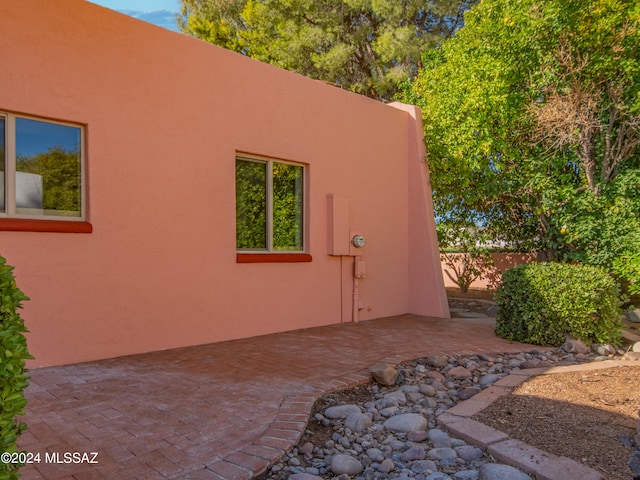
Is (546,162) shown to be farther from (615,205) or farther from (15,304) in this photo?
(15,304)

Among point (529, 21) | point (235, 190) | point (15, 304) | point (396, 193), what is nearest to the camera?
point (15, 304)

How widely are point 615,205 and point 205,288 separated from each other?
6391 mm

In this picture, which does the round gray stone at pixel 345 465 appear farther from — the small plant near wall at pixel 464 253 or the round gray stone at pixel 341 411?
the small plant near wall at pixel 464 253

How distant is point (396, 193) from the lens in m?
8.42

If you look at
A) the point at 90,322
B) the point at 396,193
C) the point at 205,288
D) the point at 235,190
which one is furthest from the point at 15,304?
the point at 396,193

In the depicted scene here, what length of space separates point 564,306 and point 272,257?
150 inches

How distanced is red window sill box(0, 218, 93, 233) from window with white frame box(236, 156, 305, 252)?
6.66 ft

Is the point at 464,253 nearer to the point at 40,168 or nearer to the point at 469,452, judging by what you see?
the point at 469,452

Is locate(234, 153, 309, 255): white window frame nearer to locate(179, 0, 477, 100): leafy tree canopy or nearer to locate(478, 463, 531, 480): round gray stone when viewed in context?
locate(478, 463, 531, 480): round gray stone

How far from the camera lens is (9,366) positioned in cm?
158

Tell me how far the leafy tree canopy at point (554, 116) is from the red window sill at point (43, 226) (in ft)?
19.2

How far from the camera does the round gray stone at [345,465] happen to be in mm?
2682

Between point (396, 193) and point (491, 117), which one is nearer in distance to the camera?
point (491, 117)

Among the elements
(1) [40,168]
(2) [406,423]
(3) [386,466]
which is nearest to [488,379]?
(2) [406,423]
